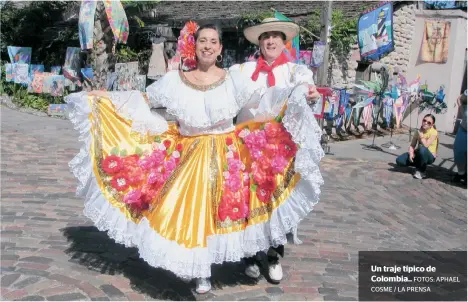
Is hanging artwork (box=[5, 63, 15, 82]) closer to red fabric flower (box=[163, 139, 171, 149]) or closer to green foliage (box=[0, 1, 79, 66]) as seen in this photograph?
green foliage (box=[0, 1, 79, 66])

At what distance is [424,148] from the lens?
818 centimetres

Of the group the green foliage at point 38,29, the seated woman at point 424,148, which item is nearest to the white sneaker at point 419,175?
the seated woman at point 424,148

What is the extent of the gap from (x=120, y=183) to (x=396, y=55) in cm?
1321

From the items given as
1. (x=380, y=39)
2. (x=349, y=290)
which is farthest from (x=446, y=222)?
(x=380, y=39)

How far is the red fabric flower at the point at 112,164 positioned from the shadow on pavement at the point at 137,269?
33.0 inches

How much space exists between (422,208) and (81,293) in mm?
4911

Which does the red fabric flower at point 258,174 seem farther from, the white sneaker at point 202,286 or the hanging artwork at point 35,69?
the hanging artwork at point 35,69

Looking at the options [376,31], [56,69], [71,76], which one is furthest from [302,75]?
[56,69]

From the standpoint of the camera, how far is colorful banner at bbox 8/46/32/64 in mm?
15701

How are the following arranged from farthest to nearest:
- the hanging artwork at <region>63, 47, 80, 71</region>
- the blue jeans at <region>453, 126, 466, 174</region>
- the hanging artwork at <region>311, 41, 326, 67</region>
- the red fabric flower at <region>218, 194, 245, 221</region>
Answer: the hanging artwork at <region>63, 47, 80, 71</region>, the hanging artwork at <region>311, 41, 326, 67</region>, the blue jeans at <region>453, 126, 466, 174</region>, the red fabric flower at <region>218, 194, 245, 221</region>

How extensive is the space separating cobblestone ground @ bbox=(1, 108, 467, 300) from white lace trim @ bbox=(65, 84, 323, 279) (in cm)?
43

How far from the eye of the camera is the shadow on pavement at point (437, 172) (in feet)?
27.0

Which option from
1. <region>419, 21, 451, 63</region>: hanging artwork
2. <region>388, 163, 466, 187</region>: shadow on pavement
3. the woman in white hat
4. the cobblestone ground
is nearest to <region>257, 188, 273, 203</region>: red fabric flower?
the woman in white hat

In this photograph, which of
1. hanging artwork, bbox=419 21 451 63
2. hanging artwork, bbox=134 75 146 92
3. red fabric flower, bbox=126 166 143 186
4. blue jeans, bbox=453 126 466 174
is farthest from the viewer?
hanging artwork, bbox=419 21 451 63
